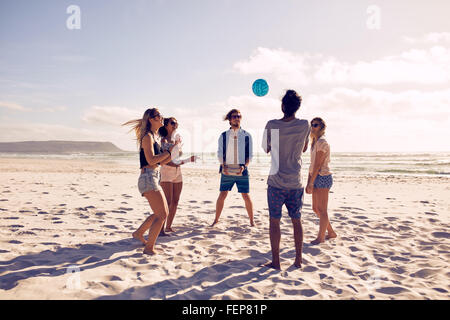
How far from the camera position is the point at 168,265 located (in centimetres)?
345

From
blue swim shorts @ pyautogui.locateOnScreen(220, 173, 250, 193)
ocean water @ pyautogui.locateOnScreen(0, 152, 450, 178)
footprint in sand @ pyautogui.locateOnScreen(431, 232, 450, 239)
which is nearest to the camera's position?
footprint in sand @ pyautogui.locateOnScreen(431, 232, 450, 239)

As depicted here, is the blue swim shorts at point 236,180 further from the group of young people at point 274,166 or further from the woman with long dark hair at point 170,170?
the woman with long dark hair at point 170,170

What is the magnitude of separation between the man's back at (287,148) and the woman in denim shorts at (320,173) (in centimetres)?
90

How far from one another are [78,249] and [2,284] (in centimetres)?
116

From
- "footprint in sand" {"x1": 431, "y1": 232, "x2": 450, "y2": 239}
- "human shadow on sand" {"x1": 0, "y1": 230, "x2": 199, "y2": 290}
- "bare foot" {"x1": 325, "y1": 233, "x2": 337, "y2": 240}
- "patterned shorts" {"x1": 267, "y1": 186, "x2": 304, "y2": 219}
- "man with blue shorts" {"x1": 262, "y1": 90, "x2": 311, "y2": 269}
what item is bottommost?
"footprint in sand" {"x1": 431, "y1": 232, "x2": 450, "y2": 239}

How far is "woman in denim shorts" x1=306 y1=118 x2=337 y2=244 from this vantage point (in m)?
4.08

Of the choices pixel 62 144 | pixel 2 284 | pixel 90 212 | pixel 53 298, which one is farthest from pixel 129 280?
pixel 62 144

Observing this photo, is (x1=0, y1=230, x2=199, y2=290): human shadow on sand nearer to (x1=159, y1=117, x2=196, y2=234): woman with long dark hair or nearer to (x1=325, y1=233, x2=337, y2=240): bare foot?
(x1=159, y1=117, x2=196, y2=234): woman with long dark hair

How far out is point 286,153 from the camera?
325 centimetres

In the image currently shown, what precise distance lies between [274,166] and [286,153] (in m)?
0.22

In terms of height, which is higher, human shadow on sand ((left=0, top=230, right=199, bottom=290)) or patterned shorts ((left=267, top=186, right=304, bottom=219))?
patterned shorts ((left=267, top=186, right=304, bottom=219))

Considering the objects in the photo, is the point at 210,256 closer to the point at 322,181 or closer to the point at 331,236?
the point at 322,181

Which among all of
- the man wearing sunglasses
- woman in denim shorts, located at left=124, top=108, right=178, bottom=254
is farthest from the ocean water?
woman in denim shorts, located at left=124, top=108, right=178, bottom=254

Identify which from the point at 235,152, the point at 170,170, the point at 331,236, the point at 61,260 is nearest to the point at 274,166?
the point at 235,152
